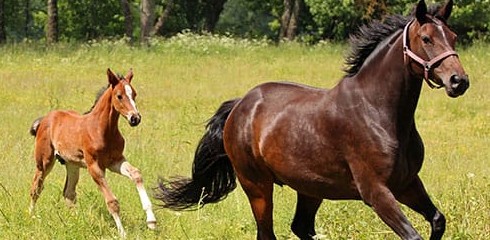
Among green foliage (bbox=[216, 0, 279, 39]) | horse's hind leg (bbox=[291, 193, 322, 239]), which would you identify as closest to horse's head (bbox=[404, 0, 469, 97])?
horse's hind leg (bbox=[291, 193, 322, 239])

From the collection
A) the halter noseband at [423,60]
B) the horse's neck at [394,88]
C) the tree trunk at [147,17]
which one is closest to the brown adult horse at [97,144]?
the horse's neck at [394,88]

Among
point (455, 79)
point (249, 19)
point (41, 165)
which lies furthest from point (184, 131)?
point (249, 19)

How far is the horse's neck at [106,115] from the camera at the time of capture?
8141 mm

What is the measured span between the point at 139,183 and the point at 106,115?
0.84 m

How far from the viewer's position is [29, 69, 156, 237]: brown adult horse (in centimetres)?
780

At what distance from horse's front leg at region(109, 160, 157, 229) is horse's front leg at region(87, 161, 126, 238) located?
173 millimetres

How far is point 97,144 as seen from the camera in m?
8.07

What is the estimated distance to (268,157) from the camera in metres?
6.31

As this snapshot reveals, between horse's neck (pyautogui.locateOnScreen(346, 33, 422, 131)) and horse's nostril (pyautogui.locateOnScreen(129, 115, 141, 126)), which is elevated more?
horse's neck (pyautogui.locateOnScreen(346, 33, 422, 131))

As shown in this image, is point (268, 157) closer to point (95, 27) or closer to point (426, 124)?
point (426, 124)

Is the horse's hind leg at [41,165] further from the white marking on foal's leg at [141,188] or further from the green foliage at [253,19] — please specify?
the green foliage at [253,19]

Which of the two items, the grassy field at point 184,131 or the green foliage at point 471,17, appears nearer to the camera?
the grassy field at point 184,131

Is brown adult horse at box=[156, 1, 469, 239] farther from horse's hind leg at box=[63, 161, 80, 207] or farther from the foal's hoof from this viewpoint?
horse's hind leg at box=[63, 161, 80, 207]

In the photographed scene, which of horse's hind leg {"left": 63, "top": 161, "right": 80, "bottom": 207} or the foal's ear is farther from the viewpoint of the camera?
horse's hind leg {"left": 63, "top": 161, "right": 80, "bottom": 207}
